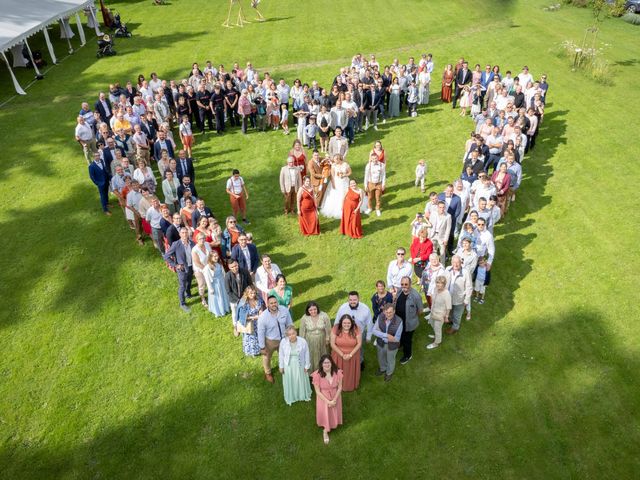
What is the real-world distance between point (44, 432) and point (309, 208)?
7174 millimetres

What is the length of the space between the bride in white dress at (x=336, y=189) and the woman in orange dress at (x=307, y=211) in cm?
78

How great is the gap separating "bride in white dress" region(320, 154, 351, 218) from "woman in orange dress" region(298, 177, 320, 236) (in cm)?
78

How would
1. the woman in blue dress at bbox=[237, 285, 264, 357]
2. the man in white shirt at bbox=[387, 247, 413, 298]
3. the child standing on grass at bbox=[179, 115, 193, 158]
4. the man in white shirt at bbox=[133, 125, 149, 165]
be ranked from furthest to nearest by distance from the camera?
the child standing on grass at bbox=[179, 115, 193, 158], the man in white shirt at bbox=[133, 125, 149, 165], the man in white shirt at bbox=[387, 247, 413, 298], the woman in blue dress at bbox=[237, 285, 264, 357]

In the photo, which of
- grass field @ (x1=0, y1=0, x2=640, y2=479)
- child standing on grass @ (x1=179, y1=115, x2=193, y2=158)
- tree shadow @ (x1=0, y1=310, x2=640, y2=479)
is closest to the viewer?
tree shadow @ (x1=0, y1=310, x2=640, y2=479)

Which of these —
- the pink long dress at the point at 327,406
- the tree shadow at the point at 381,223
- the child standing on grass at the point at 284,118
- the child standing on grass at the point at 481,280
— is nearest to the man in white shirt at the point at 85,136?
the child standing on grass at the point at 284,118

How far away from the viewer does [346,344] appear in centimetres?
Answer: 756

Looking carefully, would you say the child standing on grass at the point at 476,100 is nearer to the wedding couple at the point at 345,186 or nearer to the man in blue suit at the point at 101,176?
the wedding couple at the point at 345,186

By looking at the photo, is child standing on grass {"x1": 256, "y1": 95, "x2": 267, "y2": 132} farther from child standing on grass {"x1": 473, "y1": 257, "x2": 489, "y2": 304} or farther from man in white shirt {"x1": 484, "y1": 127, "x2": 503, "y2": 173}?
child standing on grass {"x1": 473, "y1": 257, "x2": 489, "y2": 304}

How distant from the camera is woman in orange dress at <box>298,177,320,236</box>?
1145 centimetres

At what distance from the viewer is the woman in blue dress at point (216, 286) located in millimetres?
9211

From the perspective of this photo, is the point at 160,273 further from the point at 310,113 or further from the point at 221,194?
the point at 310,113

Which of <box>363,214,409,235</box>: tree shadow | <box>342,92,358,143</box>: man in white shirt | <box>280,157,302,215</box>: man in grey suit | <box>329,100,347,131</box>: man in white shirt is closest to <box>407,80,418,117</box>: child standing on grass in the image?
<box>342,92,358,143</box>: man in white shirt

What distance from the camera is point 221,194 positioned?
46.4ft

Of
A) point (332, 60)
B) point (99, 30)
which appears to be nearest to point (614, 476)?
point (332, 60)
